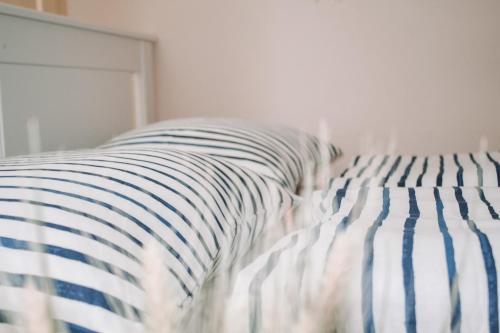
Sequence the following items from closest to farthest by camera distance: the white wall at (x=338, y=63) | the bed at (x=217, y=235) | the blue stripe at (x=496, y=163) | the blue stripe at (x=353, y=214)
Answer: the bed at (x=217, y=235)
the blue stripe at (x=353, y=214)
the blue stripe at (x=496, y=163)
the white wall at (x=338, y=63)

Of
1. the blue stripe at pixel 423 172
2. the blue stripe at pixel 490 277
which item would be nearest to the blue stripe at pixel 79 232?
the blue stripe at pixel 490 277

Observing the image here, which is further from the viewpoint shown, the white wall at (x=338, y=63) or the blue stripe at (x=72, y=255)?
the white wall at (x=338, y=63)

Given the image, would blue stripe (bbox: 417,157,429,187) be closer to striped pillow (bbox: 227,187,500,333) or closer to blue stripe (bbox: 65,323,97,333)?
striped pillow (bbox: 227,187,500,333)

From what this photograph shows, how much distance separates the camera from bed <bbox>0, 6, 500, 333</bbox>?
292 millimetres

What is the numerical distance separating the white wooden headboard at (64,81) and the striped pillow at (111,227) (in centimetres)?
41

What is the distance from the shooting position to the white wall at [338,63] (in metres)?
1.63

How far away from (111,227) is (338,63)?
4.53 ft

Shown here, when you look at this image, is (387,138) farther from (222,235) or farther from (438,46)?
(222,235)

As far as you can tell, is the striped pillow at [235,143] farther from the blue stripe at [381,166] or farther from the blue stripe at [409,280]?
the blue stripe at [409,280]

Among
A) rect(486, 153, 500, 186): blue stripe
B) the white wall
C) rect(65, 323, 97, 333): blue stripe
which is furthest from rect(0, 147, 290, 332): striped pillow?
the white wall

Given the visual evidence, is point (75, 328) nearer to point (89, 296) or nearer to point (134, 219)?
point (89, 296)

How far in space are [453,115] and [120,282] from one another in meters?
1.50

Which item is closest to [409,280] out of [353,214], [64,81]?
[353,214]

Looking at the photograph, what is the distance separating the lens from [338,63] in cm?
173
